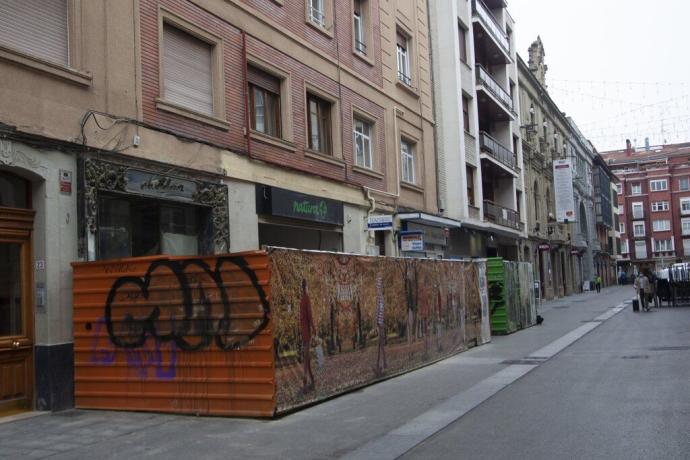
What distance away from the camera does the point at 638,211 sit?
104m

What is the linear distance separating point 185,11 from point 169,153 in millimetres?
2898

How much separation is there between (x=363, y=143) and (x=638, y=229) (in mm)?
94934

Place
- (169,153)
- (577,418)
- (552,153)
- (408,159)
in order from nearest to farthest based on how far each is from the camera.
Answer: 1. (577,418)
2. (169,153)
3. (408,159)
4. (552,153)

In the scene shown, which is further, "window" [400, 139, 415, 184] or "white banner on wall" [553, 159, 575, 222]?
"white banner on wall" [553, 159, 575, 222]

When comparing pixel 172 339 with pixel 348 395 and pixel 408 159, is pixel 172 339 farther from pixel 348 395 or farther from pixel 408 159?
pixel 408 159

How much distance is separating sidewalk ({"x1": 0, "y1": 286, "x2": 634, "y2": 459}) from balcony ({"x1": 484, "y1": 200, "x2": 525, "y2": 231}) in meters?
20.9

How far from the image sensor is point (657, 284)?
31094mm

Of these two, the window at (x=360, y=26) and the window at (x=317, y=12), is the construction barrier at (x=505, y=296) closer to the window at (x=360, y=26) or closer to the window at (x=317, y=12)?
the window at (x=360, y=26)

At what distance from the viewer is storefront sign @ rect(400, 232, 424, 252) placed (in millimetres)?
20156

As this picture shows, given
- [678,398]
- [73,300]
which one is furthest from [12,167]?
[678,398]

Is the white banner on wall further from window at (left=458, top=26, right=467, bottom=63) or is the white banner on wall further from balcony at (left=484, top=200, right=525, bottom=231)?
window at (left=458, top=26, right=467, bottom=63)

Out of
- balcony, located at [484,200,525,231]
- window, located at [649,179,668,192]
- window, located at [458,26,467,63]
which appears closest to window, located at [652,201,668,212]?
window, located at [649,179,668,192]

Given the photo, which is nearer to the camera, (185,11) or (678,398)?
(678,398)

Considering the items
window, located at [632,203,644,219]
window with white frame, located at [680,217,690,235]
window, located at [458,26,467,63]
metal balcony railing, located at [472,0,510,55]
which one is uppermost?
metal balcony railing, located at [472,0,510,55]
